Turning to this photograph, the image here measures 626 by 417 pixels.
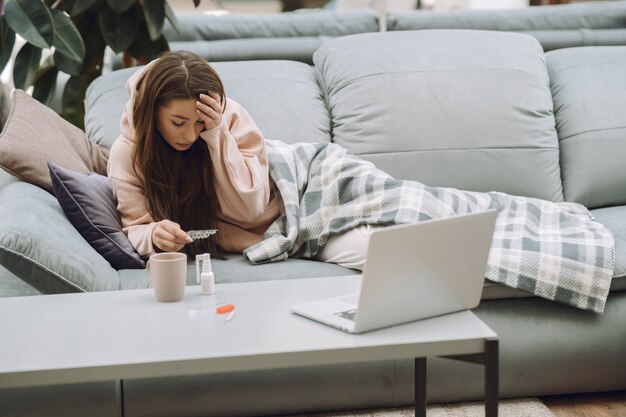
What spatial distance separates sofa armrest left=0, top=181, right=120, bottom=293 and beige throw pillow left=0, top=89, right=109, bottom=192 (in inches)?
7.2

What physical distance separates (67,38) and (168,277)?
4.90 feet

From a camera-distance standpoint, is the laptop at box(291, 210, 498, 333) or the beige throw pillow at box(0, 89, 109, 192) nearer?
the laptop at box(291, 210, 498, 333)

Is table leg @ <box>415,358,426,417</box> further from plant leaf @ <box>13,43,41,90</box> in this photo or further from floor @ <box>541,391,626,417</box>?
plant leaf @ <box>13,43,41,90</box>

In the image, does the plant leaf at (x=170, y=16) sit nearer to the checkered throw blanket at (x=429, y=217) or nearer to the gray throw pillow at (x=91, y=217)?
the checkered throw blanket at (x=429, y=217)

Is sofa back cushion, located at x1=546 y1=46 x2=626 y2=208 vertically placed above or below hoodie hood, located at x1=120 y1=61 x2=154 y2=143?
below

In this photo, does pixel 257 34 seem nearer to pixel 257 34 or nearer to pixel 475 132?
pixel 257 34

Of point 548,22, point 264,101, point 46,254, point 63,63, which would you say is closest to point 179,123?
point 46,254

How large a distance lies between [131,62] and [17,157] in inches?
46.7

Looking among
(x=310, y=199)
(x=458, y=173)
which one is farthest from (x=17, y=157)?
(x=458, y=173)

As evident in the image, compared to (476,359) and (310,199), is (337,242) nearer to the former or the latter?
(310,199)

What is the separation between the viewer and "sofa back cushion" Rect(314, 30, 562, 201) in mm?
2217

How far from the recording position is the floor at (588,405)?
170cm

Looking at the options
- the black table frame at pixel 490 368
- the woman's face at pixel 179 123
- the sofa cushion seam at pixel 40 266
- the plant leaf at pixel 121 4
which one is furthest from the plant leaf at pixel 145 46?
the black table frame at pixel 490 368

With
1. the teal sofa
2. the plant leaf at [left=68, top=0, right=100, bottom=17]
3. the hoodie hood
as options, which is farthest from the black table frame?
the plant leaf at [left=68, top=0, right=100, bottom=17]
